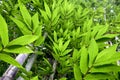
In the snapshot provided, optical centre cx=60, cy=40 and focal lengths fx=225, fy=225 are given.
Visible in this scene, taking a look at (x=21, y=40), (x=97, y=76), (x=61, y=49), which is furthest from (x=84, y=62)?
(x=61, y=49)

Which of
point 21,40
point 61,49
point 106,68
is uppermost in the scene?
point 21,40

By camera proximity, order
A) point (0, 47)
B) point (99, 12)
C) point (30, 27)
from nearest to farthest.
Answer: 1. point (0, 47)
2. point (30, 27)
3. point (99, 12)

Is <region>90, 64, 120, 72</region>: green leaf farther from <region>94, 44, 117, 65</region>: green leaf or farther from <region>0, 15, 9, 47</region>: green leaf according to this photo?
<region>0, 15, 9, 47</region>: green leaf

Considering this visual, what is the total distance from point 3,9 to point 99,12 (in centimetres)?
198

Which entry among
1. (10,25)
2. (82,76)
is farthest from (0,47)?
(10,25)

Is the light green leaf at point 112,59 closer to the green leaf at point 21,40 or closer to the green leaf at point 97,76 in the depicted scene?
the green leaf at point 97,76

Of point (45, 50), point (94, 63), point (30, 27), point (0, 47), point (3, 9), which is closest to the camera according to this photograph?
point (0, 47)

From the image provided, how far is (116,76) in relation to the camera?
1.15 metres

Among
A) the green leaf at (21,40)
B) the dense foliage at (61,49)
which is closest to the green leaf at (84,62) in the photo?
the dense foliage at (61,49)

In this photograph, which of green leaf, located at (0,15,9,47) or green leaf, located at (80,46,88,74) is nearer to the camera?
green leaf, located at (0,15,9,47)

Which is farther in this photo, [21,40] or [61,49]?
[61,49]

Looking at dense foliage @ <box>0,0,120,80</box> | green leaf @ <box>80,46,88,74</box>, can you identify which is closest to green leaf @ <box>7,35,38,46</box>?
dense foliage @ <box>0,0,120,80</box>

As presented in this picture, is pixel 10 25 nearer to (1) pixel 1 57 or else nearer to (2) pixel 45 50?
(2) pixel 45 50

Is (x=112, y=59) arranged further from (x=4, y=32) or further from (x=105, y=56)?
(x=4, y=32)
